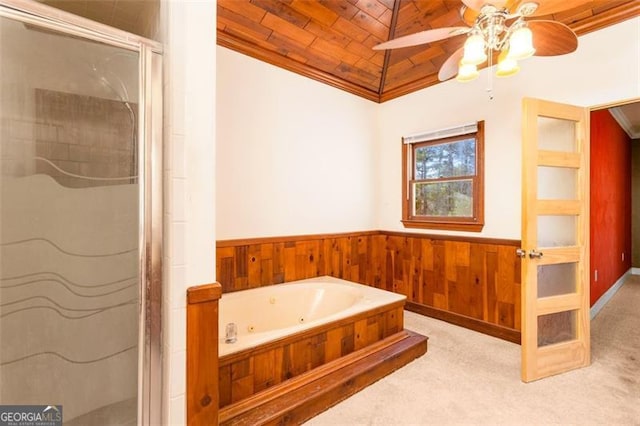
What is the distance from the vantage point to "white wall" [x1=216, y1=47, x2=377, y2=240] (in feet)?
8.42

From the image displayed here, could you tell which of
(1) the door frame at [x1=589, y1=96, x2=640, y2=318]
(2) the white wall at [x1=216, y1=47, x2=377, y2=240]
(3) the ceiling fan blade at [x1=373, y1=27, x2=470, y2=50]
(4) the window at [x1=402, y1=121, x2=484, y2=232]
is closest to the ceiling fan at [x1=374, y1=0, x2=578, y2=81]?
(3) the ceiling fan blade at [x1=373, y1=27, x2=470, y2=50]

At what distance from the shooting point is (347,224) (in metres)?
3.47

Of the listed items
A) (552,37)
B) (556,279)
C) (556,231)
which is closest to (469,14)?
(552,37)

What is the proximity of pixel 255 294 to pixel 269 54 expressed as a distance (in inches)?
86.8

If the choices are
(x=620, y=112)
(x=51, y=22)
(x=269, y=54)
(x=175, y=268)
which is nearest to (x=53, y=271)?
(x=175, y=268)

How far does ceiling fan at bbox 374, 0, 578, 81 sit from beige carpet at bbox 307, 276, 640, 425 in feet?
6.51

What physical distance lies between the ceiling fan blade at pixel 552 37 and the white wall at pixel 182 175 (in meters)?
1.66

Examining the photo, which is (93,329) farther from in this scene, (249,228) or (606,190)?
(606,190)

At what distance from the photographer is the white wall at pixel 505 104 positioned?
2.16 meters

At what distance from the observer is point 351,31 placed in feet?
9.48

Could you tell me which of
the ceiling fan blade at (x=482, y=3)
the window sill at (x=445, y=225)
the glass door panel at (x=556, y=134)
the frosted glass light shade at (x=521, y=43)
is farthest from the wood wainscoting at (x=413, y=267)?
the ceiling fan blade at (x=482, y=3)

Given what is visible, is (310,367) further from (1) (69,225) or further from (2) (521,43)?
(2) (521,43)

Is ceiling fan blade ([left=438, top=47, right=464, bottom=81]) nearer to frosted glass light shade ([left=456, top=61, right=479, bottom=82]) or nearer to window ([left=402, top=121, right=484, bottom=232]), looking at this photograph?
frosted glass light shade ([left=456, top=61, right=479, bottom=82])

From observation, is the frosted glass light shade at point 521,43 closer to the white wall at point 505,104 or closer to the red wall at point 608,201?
the white wall at point 505,104
